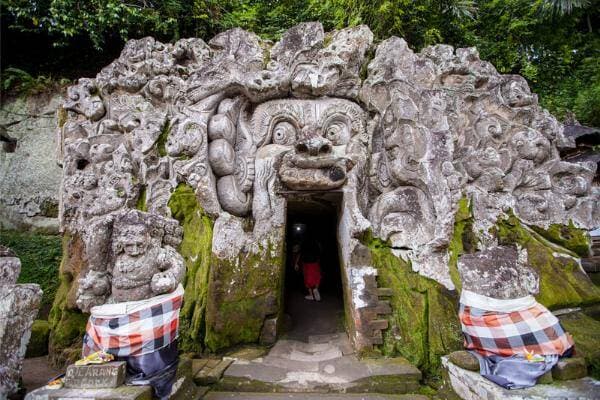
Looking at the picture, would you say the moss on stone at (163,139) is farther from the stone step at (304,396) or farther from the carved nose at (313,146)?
the stone step at (304,396)

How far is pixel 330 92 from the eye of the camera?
527 centimetres

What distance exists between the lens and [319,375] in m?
3.76

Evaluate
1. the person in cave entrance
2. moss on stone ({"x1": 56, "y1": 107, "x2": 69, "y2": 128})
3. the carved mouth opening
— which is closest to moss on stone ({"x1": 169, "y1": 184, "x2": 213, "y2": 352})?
the carved mouth opening

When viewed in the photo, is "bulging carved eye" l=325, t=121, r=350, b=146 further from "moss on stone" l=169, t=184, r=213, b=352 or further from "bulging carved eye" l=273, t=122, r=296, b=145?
"moss on stone" l=169, t=184, r=213, b=352

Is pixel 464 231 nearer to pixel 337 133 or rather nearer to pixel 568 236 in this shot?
pixel 568 236

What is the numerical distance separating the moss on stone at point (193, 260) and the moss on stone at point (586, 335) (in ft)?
13.9

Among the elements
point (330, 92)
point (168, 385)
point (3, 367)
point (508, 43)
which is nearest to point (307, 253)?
point (330, 92)

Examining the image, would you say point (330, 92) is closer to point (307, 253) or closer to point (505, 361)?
point (307, 253)

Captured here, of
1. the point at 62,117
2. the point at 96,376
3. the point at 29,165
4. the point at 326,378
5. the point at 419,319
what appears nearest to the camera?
the point at 96,376

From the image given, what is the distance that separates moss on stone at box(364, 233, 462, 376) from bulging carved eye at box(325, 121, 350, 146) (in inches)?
76.7

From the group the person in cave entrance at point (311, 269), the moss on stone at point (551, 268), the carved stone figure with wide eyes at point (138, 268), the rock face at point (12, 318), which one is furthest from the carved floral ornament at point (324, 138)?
the person in cave entrance at point (311, 269)

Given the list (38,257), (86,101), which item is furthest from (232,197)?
(38,257)

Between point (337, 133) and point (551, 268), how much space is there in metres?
3.66

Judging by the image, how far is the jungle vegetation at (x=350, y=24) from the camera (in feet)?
25.6
